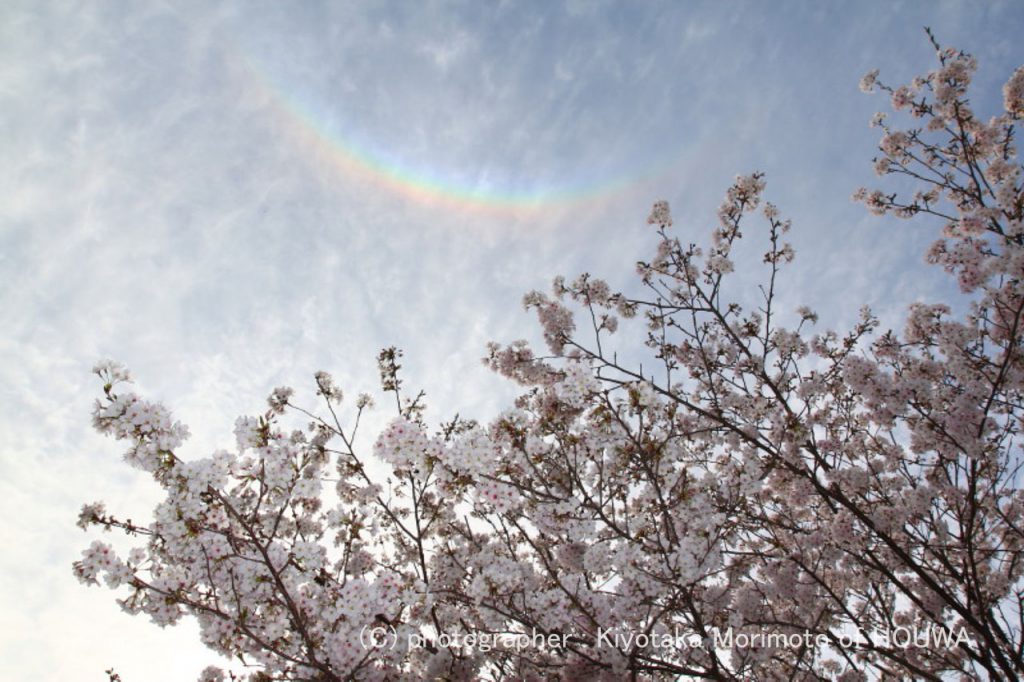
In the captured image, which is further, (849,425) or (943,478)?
(849,425)

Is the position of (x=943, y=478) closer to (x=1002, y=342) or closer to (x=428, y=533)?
(x=1002, y=342)

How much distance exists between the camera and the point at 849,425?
9.91m

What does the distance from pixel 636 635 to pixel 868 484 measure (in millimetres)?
5165

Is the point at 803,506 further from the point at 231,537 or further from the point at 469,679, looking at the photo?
the point at 231,537

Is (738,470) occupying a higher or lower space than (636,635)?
higher

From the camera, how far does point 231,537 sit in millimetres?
6211

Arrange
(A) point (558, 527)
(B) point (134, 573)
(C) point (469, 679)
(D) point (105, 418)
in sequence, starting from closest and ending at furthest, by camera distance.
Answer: (D) point (105, 418) → (B) point (134, 573) → (A) point (558, 527) → (C) point (469, 679)

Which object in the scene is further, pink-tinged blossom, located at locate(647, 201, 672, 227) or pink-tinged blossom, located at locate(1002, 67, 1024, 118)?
pink-tinged blossom, located at locate(647, 201, 672, 227)

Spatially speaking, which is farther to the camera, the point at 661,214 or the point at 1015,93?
the point at 661,214

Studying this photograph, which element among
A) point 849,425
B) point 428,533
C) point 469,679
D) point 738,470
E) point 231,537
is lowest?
point 469,679

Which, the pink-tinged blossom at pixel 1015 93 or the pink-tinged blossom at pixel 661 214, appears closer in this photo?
the pink-tinged blossom at pixel 1015 93

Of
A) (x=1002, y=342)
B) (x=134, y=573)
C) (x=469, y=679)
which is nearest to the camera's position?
(x=134, y=573)

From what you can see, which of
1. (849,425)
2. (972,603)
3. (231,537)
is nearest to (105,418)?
(231,537)

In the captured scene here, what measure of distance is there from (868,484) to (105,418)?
10693 millimetres
